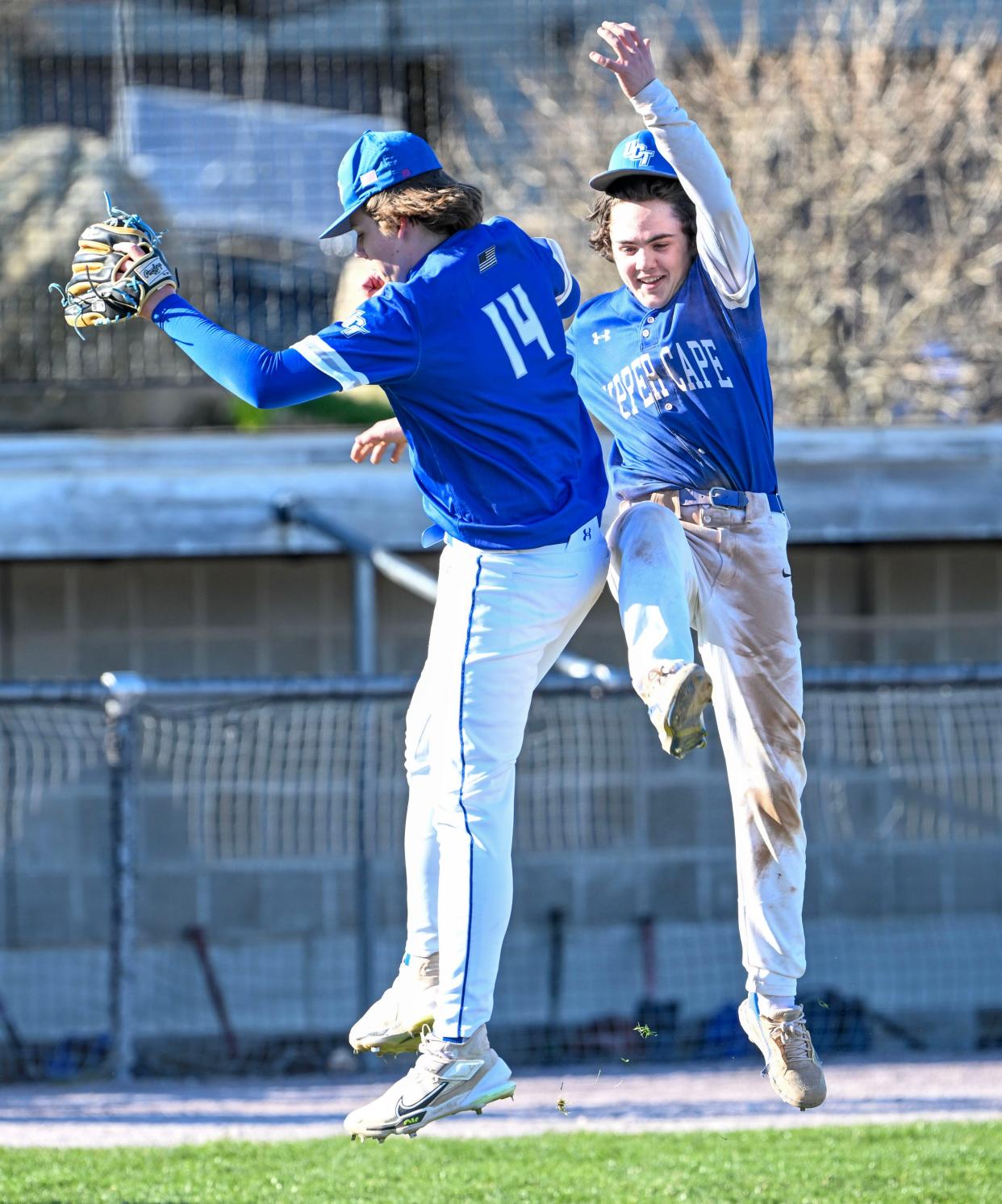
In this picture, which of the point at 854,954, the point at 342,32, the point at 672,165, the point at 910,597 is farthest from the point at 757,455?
the point at 342,32

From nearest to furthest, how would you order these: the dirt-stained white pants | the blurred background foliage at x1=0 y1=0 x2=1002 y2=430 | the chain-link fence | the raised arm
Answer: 1. the raised arm
2. the dirt-stained white pants
3. the chain-link fence
4. the blurred background foliage at x1=0 y1=0 x2=1002 y2=430

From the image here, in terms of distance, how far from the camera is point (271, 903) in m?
11.8

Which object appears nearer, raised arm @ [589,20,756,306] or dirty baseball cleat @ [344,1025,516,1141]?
raised arm @ [589,20,756,306]

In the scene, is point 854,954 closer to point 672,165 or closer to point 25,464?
point 25,464

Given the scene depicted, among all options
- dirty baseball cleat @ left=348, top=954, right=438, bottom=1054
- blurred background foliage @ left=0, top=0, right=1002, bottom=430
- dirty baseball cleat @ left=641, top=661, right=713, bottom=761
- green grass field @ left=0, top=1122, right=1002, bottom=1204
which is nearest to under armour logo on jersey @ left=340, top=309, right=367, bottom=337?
dirty baseball cleat @ left=641, top=661, right=713, bottom=761

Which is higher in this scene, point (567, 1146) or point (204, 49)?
point (204, 49)

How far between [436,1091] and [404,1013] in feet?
1.34

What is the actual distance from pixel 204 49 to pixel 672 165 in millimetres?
13331

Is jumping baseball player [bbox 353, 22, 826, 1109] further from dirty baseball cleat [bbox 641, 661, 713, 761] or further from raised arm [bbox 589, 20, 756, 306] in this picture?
dirty baseball cleat [bbox 641, 661, 713, 761]

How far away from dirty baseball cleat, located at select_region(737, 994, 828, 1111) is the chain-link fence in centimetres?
512

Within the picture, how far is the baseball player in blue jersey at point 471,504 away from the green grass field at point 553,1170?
2790mm

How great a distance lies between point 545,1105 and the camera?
941 centimetres

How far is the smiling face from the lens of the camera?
504cm

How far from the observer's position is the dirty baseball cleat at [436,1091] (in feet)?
15.6
